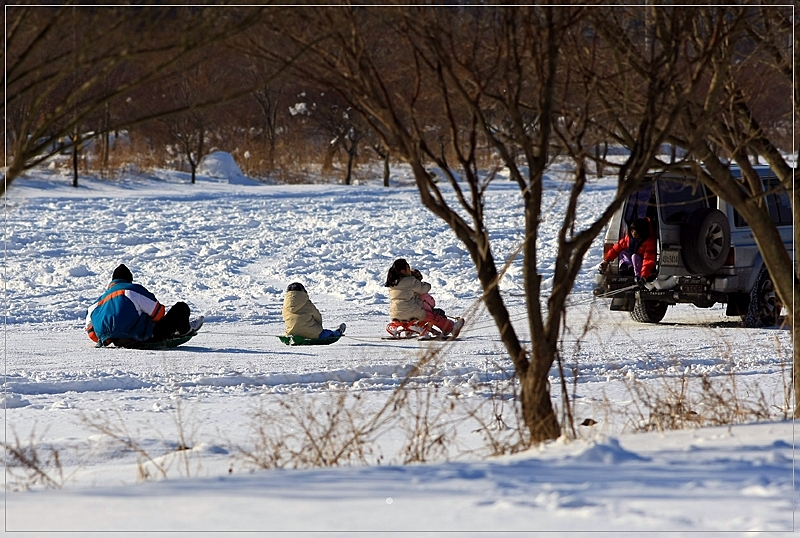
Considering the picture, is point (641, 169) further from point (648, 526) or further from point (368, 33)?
point (648, 526)

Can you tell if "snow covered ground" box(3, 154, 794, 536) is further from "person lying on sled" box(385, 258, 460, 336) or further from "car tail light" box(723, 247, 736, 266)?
"car tail light" box(723, 247, 736, 266)

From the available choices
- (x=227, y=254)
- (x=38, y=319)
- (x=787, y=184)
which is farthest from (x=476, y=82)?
(x=227, y=254)

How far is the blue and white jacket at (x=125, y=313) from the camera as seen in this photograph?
435 inches

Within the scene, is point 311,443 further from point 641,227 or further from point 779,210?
point 779,210

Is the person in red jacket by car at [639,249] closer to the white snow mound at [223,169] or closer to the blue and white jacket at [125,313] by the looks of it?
the blue and white jacket at [125,313]

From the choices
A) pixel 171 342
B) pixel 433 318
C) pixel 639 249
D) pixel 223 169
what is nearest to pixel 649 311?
pixel 639 249

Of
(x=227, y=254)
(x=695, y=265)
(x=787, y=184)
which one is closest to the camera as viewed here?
(x=787, y=184)

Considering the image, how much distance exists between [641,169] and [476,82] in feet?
3.17

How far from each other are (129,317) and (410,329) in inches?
125

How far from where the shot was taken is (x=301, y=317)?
11.7m

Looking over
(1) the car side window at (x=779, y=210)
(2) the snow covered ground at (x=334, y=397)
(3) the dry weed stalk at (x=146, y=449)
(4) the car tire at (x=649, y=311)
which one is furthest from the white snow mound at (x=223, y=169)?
(3) the dry weed stalk at (x=146, y=449)

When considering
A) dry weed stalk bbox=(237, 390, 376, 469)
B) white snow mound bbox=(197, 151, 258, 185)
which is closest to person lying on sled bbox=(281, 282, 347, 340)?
dry weed stalk bbox=(237, 390, 376, 469)

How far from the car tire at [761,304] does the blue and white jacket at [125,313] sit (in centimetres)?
700

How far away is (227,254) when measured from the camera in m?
20.3
